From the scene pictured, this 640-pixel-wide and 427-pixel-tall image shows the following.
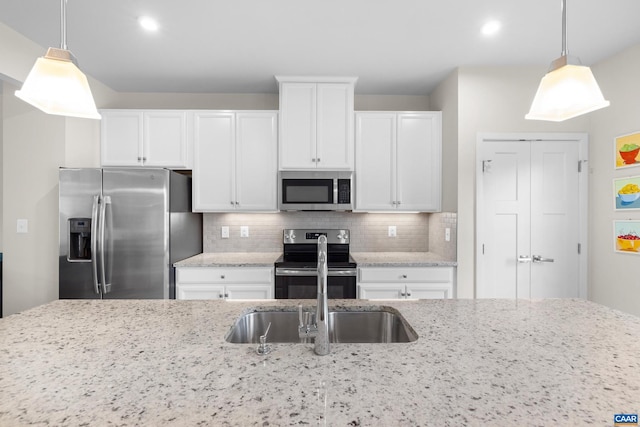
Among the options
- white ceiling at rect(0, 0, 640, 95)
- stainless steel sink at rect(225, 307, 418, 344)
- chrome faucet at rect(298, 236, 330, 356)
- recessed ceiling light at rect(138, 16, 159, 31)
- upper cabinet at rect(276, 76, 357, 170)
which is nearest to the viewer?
chrome faucet at rect(298, 236, 330, 356)

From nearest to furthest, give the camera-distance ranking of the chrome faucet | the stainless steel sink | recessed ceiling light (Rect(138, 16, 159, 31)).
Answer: the chrome faucet
the stainless steel sink
recessed ceiling light (Rect(138, 16, 159, 31))

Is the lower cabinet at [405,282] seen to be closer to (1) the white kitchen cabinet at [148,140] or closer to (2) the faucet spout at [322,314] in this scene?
(2) the faucet spout at [322,314]

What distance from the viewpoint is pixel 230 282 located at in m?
2.94

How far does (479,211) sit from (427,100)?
1459mm

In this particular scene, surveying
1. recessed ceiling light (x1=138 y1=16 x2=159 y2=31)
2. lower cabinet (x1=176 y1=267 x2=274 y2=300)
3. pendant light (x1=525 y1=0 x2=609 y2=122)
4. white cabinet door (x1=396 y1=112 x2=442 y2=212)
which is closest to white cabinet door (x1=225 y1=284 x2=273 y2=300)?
lower cabinet (x1=176 y1=267 x2=274 y2=300)

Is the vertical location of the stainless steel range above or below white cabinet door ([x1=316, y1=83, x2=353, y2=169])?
below

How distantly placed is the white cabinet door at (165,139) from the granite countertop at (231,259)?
94 centimetres

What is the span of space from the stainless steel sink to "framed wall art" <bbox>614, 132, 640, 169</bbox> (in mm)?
2465

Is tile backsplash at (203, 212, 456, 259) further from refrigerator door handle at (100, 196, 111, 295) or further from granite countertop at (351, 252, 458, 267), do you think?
refrigerator door handle at (100, 196, 111, 295)

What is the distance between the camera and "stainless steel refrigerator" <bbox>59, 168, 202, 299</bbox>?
8.70ft

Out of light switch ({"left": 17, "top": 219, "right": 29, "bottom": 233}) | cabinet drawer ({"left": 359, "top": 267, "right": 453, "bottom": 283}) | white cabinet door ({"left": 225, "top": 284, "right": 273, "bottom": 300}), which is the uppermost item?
light switch ({"left": 17, "top": 219, "right": 29, "bottom": 233})

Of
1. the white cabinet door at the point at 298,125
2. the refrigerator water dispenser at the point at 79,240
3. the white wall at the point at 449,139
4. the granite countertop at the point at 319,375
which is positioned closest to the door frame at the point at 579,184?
the white wall at the point at 449,139

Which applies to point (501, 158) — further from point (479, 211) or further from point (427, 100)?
point (427, 100)

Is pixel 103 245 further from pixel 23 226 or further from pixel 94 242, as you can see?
pixel 23 226
